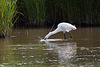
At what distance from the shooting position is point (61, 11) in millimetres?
17141

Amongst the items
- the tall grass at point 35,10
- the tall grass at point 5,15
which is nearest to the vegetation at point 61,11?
the tall grass at point 35,10

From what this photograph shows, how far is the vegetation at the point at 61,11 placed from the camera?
16281 millimetres

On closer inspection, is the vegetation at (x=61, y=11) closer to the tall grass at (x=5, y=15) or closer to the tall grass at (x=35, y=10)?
the tall grass at (x=35, y=10)

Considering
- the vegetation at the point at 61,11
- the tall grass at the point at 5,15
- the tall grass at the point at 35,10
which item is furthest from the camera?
the tall grass at the point at 35,10

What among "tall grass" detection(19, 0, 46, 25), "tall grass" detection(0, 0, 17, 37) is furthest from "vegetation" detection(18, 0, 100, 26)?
"tall grass" detection(0, 0, 17, 37)

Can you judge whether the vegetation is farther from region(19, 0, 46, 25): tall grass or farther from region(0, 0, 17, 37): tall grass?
→ region(0, 0, 17, 37): tall grass

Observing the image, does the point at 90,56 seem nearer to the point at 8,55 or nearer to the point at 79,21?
the point at 8,55

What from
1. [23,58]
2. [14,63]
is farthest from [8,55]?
[14,63]

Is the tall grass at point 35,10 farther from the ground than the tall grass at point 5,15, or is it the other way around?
the tall grass at point 35,10

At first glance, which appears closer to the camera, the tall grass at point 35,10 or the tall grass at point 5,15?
the tall grass at point 5,15

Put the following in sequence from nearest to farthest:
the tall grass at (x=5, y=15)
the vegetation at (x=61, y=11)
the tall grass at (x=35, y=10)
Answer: the tall grass at (x=5, y=15)
the vegetation at (x=61, y=11)
the tall grass at (x=35, y=10)

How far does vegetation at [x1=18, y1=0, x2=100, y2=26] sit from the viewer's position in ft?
53.4

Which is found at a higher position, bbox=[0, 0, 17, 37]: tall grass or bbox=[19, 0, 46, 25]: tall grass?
bbox=[19, 0, 46, 25]: tall grass

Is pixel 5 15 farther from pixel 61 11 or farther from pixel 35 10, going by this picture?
pixel 61 11
